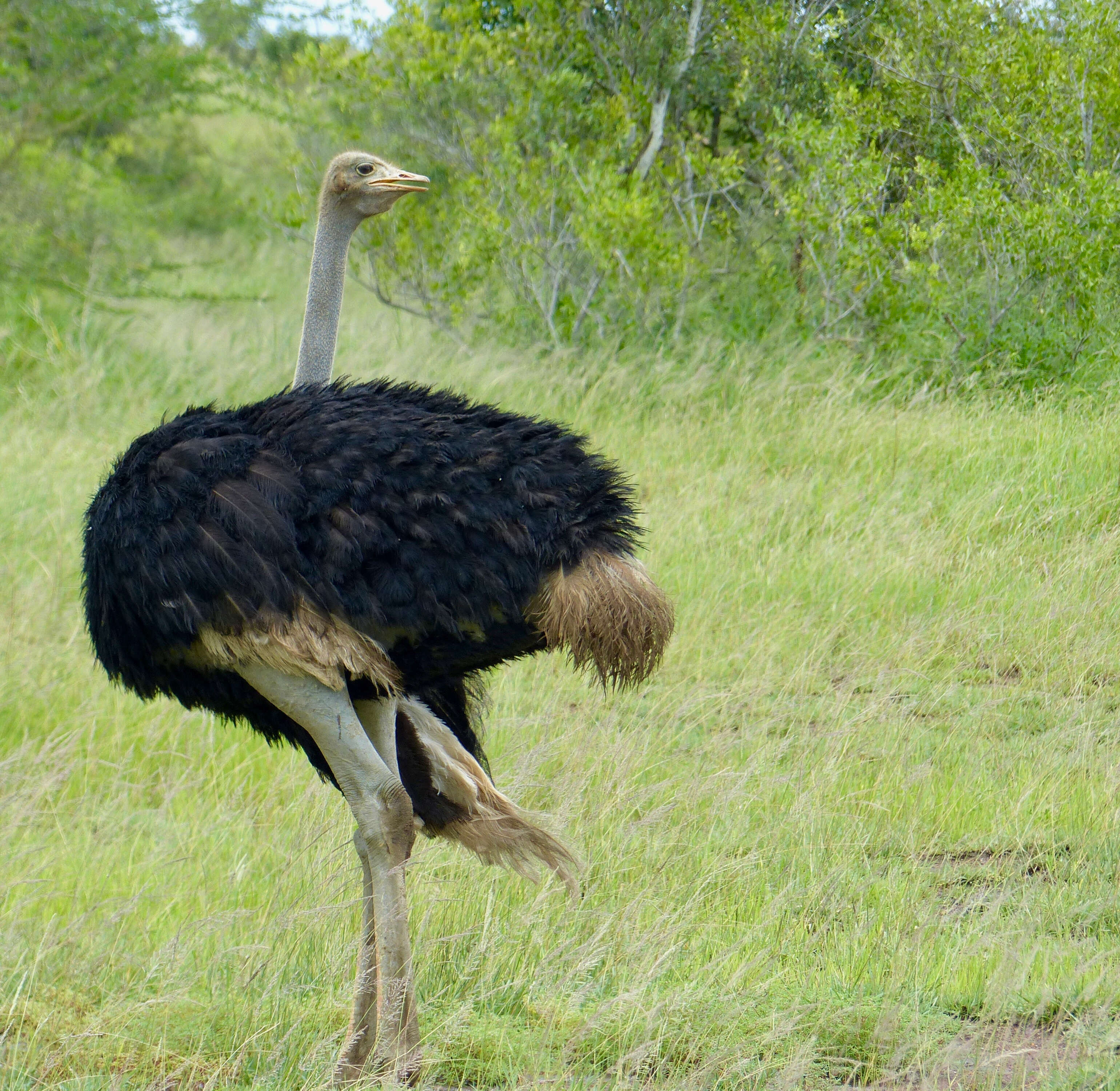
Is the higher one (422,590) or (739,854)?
(422,590)

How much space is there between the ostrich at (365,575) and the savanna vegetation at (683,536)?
0.28 m

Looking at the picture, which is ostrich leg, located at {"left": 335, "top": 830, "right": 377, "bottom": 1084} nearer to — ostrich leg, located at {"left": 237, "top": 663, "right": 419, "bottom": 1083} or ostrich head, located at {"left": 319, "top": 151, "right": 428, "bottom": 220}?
ostrich leg, located at {"left": 237, "top": 663, "right": 419, "bottom": 1083}

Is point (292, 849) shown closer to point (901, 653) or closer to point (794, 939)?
point (794, 939)

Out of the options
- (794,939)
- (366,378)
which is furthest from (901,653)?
(366,378)

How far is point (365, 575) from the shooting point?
237cm

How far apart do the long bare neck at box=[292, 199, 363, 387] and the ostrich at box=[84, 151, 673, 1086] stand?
0.86ft

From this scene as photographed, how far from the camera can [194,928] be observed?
3.06 m

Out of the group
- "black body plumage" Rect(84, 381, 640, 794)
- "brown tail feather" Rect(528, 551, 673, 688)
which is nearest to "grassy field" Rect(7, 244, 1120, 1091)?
"brown tail feather" Rect(528, 551, 673, 688)

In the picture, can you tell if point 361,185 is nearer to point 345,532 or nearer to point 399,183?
point 399,183

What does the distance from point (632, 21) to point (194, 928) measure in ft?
20.4

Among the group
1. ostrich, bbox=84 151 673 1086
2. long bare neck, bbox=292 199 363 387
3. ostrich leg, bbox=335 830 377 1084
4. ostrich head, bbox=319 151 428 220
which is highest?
ostrich head, bbox=319 151 428 220

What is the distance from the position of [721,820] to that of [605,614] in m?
1.35

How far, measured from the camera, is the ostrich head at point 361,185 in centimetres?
312

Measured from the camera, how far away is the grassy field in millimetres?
2584
